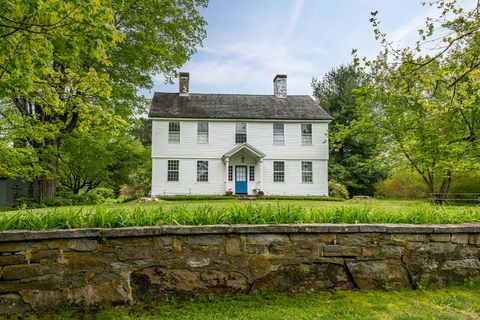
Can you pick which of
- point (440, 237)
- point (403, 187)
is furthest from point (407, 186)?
point (440, 237)

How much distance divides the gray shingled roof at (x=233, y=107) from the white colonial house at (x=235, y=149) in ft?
0.22

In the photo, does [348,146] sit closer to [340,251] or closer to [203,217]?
[340,251]

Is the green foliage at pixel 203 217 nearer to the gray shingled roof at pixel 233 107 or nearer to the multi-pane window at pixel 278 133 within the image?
the multi-pane window at pixel 278 133

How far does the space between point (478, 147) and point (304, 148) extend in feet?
32.1

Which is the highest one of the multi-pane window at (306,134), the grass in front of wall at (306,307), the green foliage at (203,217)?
the multi-pane window at (306,134)

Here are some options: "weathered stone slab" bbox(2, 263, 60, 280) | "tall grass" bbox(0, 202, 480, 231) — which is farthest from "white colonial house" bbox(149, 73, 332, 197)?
"weathered stone slab" bbox(2, 263, 60, 280)

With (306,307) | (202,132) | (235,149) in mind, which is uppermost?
(202,132)

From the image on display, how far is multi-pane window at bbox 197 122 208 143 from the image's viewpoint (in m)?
20.9

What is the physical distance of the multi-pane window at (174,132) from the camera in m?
20.6

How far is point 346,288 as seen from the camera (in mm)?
3537

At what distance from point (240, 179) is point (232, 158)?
60.5 inches

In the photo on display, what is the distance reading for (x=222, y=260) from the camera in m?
3.37

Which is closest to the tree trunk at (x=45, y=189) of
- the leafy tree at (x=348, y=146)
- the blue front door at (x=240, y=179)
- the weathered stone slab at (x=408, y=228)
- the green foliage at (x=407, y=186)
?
the blue front door at (x=240, y=179)

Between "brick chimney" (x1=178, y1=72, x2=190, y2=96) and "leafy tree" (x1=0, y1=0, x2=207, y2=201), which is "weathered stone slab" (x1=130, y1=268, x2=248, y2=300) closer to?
"leafy tree" (x1=0, y1=0, x2=207, y2=201)
